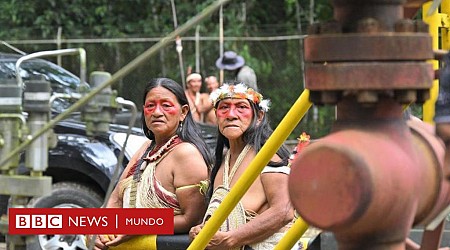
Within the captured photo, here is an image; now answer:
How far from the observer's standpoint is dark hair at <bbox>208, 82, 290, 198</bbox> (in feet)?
19.2

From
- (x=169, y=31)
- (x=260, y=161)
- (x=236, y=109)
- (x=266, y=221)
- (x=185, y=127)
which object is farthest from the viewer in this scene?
(x=169, y=31)

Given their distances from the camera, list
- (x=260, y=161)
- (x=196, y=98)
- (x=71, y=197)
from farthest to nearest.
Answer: (x=196, y=98) < (x=71, y=197) < (x=260, y=161)

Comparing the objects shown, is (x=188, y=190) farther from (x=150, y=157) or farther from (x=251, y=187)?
(x=251, y=187)

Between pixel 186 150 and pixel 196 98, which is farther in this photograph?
pixel 196 98

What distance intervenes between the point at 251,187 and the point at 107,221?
2.31ft

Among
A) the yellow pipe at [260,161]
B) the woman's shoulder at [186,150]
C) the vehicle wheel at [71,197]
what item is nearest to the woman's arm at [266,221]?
the woman's shoulder at [186,150]

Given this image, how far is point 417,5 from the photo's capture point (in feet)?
10.3

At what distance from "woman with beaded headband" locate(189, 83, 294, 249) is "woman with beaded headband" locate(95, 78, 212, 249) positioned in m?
0.24

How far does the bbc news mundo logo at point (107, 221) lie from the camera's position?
5918 millimetres

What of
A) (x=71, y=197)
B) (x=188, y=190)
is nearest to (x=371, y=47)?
(x=188, y=190)

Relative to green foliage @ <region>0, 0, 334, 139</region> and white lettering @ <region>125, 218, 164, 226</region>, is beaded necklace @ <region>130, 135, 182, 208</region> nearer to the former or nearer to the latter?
white lettering @ <region>125, 218, 164, 226</region>

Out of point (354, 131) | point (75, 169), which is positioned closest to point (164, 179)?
point (354, 131)

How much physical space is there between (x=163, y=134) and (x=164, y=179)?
0.93ft

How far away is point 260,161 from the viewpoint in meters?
3.64
